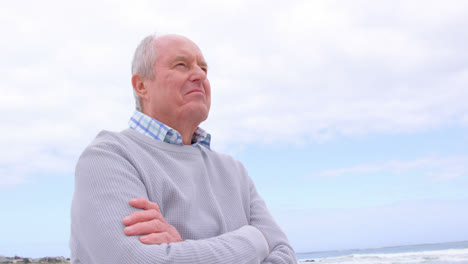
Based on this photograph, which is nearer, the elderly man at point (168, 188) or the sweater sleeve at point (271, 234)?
the elderly man at point (168, 188)

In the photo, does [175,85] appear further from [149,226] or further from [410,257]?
[410,257]

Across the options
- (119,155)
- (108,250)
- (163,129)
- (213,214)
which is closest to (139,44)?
(163,129)

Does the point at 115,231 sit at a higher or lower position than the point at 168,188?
lower

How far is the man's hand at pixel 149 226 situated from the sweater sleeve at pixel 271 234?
47 cm

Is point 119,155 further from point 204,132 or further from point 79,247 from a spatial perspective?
point 204,132

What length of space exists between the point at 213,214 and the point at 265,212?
334 millimetres

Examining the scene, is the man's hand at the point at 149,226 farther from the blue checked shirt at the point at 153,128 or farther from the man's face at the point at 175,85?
the man's face at the point at 175,85

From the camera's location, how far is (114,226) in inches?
52.7

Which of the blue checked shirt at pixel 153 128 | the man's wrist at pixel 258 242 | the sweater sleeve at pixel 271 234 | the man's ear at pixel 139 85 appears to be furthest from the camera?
the man's ear at pixel 139 85

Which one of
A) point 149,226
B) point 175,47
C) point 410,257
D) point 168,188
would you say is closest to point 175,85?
point 175,47

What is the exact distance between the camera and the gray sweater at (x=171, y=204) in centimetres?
134

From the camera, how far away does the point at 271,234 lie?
6.08ft

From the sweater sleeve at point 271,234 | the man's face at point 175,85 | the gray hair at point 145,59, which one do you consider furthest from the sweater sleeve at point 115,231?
the gray hair at point 145,59

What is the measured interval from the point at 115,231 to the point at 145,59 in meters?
0.95
